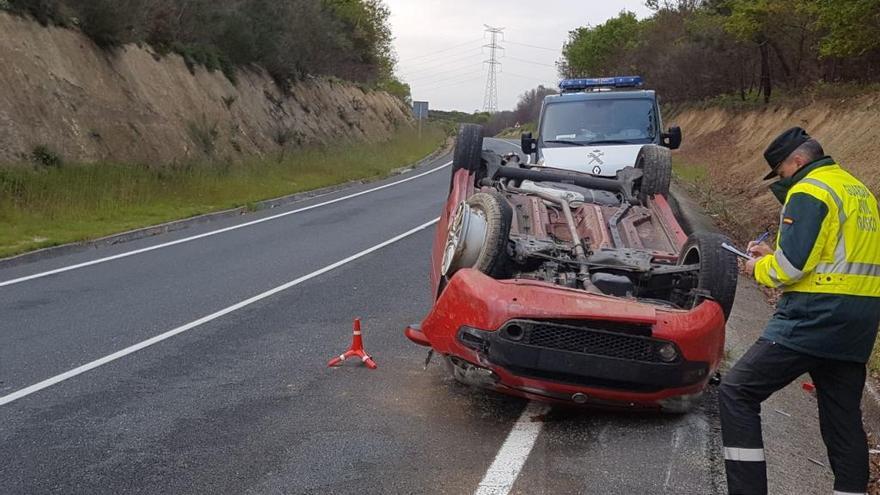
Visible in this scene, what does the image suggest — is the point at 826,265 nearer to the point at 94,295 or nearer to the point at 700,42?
the point at 94,295

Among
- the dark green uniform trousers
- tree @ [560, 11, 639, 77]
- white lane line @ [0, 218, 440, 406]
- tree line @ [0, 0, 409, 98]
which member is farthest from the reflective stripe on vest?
tree @ [560, 11, 639, 77]

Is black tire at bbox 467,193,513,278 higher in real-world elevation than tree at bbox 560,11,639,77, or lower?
lower

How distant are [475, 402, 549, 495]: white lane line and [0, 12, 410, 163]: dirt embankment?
13.6 m

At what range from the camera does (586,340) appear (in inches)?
179

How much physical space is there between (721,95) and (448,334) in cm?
3452

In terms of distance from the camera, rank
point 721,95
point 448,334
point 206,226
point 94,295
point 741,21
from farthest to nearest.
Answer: point 721,95 → point 741,21 → point 206,226 → point 94,295 → point 448,334

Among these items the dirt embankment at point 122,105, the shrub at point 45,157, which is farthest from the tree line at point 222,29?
the shrub at point 45,157

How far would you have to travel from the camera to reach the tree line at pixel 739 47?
18.6m

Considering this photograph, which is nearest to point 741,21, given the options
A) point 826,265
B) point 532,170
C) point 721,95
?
point 721,95

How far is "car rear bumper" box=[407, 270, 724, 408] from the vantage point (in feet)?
14.9

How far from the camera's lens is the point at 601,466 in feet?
14.5

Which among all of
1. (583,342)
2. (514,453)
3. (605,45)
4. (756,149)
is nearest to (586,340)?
(583,342)

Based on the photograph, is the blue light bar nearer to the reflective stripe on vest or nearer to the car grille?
the car grille

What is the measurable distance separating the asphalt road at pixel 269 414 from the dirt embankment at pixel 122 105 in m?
9.36
